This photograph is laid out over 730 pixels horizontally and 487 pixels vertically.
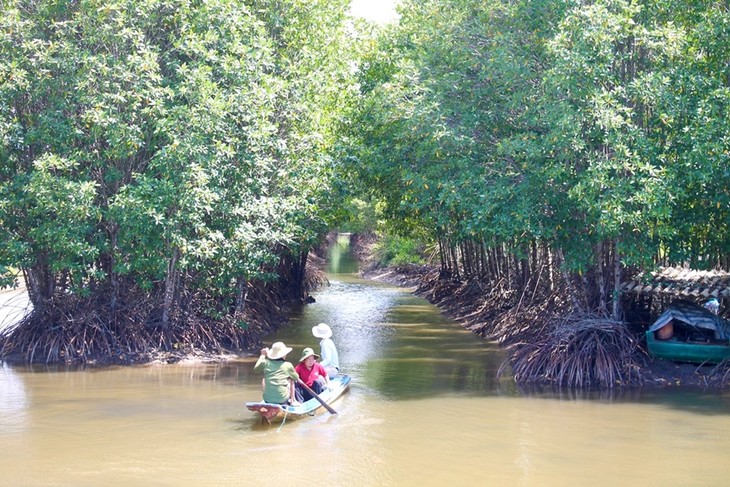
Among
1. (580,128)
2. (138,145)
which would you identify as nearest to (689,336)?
(580,128)

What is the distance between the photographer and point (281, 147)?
58.0 ft

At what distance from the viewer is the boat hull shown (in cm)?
1507

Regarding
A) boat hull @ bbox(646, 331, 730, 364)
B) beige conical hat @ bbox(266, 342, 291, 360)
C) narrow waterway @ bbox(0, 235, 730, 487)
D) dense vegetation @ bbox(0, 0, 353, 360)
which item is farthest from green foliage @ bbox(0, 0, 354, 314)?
boat hull @ bbox(646, 331, 730, 364)

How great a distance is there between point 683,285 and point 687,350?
1.54 meters

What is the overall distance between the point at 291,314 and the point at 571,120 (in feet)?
46.6

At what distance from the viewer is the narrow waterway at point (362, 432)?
10.2 meters

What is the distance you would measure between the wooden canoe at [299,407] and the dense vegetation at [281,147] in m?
4.11

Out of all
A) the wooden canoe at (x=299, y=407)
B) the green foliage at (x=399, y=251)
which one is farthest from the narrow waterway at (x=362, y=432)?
the green foliage at (x=399, y=251)

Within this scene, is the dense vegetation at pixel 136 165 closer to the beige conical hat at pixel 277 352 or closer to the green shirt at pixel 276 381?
the beige conical hat at pixel 277 352

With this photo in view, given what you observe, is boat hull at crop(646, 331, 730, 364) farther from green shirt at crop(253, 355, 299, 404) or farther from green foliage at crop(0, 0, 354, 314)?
green foliage at crop(0, 0, 354, 314)

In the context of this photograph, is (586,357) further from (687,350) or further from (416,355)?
(416,355)

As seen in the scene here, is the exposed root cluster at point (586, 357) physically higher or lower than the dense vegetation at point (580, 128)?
lower

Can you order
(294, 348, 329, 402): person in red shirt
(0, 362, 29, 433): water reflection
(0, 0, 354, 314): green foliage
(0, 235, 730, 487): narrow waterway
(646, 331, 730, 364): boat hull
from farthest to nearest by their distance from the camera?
(0, 0, 354, 314): green foliage < (646, 331, 730, 364): boat hull < (294, 348, 329, 402): person in red shirt < (0, 362, 29, 433): water reflection < (0, 235, 730, 487): narrow waterway

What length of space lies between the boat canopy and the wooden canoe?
5.93m
